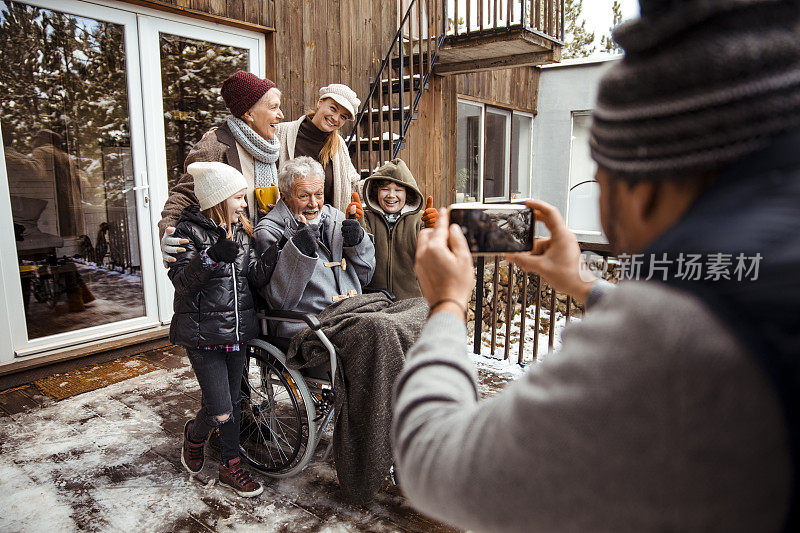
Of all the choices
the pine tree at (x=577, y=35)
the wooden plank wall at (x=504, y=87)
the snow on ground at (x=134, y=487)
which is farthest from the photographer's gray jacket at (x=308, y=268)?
the pine tree at (x=577, y=35)

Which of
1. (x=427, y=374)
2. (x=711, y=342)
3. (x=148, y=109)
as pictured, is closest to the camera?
(x=711, y=342)

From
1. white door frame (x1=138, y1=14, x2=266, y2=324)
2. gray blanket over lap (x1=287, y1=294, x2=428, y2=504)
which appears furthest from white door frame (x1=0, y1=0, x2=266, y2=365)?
gray blanket over lap (x1=287, y1=294, x2=428, y2=504)

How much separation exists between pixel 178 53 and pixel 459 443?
4396 millimetres

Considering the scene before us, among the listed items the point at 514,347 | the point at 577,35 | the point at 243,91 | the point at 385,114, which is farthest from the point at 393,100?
the point at 577,35

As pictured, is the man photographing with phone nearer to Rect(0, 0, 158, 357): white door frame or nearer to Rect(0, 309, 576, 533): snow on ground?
Rect(0, 309, 576, 533): snow on ground

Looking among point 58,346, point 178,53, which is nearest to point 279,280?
point 58,346

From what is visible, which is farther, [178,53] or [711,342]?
[178,53]

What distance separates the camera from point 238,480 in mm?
2264

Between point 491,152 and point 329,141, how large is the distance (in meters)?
5.84

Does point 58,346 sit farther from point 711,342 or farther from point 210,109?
point 711,342

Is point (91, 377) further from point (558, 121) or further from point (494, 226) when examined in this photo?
point (558, 121)

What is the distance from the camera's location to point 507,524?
1.82 ft

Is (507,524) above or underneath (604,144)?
underneath

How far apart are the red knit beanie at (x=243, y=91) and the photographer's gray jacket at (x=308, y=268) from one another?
0.51m
